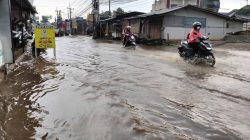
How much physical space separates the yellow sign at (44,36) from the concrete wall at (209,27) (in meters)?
17.6

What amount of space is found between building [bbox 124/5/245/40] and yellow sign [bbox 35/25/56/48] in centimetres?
1678

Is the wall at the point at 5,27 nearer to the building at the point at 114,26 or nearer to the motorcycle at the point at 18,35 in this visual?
the motorcycle at the point at 18,35

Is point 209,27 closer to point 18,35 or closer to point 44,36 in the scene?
point 18,35

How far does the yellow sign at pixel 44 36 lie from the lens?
14.7m

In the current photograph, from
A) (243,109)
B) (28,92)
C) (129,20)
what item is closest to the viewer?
(243,109)

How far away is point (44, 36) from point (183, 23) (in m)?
19.5

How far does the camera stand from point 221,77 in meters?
10.6

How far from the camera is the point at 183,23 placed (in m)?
31.9

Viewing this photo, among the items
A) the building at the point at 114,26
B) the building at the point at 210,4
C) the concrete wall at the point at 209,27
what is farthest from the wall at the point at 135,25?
the building at the point at 210,4

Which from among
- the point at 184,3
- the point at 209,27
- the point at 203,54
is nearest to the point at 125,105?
the point at 203,54

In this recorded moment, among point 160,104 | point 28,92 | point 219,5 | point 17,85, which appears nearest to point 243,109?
point 160,104

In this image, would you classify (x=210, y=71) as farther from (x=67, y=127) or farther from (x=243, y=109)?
(x=67, y=127)

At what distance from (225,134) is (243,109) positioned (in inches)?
67.3

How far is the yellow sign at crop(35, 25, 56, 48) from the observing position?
14.7 meters
